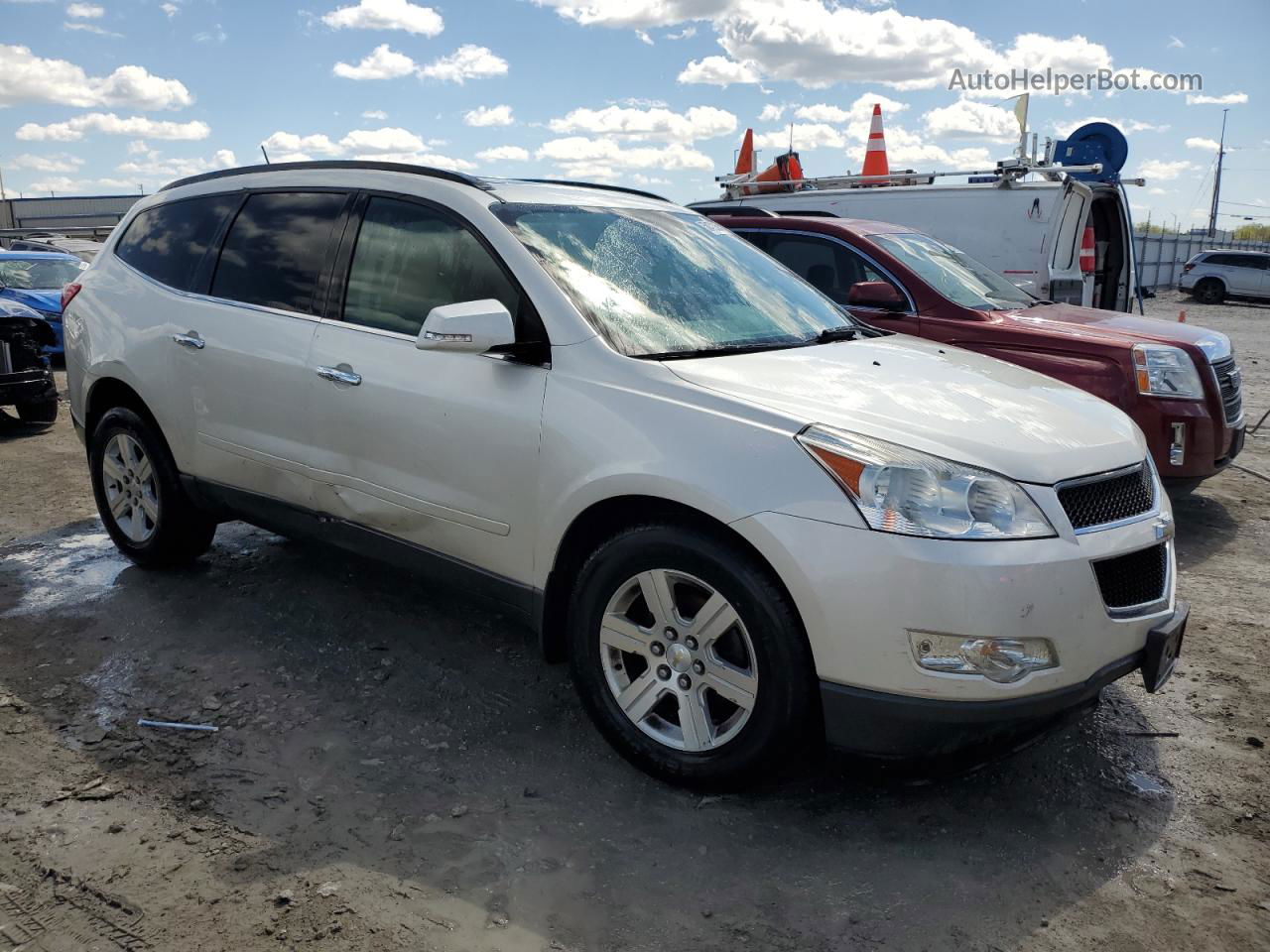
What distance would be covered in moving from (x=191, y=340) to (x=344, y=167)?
103 centimetres

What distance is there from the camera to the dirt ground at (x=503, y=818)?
8.58 ft

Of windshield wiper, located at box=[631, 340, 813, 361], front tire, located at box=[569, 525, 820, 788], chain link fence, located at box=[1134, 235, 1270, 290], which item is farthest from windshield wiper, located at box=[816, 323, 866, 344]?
chain link fence, located at box=[1134, 235, 1270, 290]

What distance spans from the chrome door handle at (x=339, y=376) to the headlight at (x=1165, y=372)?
4.44m

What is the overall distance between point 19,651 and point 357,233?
2.19 metres

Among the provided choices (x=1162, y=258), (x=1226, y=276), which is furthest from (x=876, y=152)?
(x=1162, y=258)

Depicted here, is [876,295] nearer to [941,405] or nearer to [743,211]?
[743,211]

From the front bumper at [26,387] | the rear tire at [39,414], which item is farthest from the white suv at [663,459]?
the rear tire at [39,414]

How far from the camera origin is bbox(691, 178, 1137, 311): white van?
934 centimetres

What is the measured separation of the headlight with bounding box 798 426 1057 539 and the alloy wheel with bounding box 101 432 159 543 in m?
3.56

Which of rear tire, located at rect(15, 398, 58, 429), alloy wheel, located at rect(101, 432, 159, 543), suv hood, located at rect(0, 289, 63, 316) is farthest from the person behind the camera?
suv hood, located at rect(0, 289, 63, 316)

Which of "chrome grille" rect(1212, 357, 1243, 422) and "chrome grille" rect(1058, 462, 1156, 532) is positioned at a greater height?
"chrome grille" rect(1058, 462, 1156, 532)

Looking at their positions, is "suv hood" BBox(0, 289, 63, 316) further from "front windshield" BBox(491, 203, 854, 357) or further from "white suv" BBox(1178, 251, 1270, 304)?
"white suv" BBox(1178, 251, 1270, 304)

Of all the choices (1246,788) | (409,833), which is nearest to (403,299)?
(409,833)

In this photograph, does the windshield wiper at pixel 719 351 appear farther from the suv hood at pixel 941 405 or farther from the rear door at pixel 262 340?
the rear door at pixel 262 340
